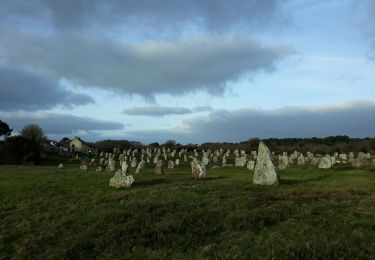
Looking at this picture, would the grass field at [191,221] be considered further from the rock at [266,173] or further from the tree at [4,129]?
the tree at [4,129]

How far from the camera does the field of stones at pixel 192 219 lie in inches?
645

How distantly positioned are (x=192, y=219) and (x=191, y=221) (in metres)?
0.23

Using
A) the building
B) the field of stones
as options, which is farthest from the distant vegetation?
the field of stones

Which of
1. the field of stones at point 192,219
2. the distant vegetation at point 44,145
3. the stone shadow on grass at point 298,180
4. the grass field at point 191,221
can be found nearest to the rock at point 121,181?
the field of stones at point 192,219

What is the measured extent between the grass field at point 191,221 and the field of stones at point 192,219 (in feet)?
0.13

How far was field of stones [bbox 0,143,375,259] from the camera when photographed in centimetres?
1639

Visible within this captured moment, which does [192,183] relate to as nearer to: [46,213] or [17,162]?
[46,213]

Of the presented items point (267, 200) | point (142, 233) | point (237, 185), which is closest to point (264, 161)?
point (237, 185)

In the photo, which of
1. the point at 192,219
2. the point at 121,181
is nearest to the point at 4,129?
the point at 121,181

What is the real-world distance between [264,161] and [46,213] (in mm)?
12607

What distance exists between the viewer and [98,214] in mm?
20688

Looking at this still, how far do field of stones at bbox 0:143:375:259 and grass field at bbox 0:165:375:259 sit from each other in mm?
38

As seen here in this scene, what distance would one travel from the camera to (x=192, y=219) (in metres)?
19.2

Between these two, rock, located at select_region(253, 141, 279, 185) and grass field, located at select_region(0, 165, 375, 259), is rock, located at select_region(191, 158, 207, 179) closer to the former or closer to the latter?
grass field, located at select_region(0, 165, 375, 259)
